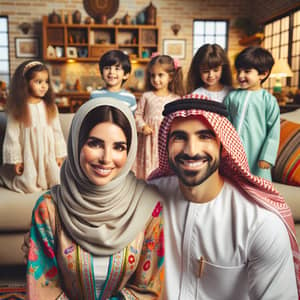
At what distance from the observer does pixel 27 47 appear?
729 centimetres

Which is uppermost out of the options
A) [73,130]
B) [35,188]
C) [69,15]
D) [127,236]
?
[69,15]

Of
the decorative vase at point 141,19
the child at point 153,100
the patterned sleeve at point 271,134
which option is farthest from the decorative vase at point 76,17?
the patterned sleeve at point 271,134

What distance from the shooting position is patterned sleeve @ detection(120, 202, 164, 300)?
1.05 meters

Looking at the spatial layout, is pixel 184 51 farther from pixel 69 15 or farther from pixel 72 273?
pixel 72 273

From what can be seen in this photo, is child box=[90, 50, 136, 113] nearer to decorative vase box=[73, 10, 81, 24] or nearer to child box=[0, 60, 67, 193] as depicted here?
child box=[0, 60, 67, 193]

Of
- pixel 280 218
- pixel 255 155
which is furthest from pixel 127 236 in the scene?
pixel 255 155

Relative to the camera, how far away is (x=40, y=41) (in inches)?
288

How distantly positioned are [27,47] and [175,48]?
121 inches

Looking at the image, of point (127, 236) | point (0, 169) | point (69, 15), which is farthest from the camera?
point (69, 15)

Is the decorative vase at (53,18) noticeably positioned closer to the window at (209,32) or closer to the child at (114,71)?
the window at (209,32)

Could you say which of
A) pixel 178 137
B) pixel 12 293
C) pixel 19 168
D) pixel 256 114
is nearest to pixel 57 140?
pixel 19 168

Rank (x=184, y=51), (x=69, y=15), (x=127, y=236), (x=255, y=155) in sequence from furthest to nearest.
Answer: (x=184, y=51) → (x=69, y=15) → (x=255, y=155) → (x=127, y=236)

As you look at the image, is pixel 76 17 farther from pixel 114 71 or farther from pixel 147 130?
pixel 147 130

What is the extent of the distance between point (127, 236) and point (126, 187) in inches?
5.6
